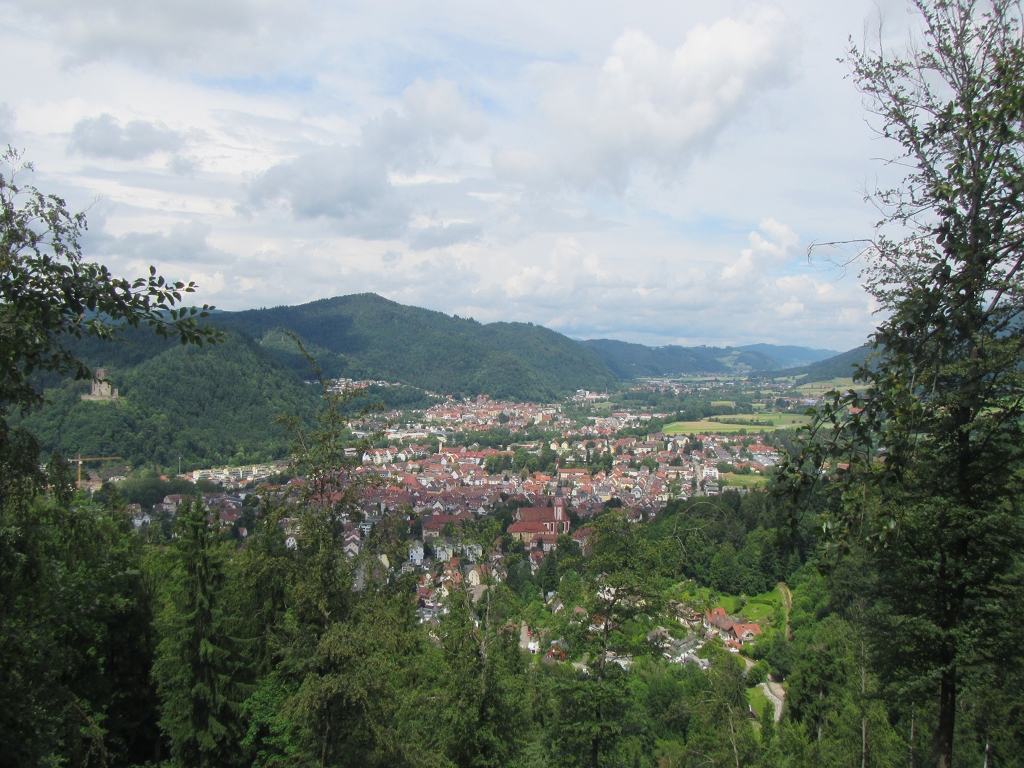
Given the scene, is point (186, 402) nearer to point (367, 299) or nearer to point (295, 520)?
point (295, 520)

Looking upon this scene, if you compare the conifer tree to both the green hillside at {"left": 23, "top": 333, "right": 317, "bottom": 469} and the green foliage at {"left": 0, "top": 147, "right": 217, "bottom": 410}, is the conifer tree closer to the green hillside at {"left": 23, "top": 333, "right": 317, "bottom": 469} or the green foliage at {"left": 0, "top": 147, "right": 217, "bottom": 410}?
the green foliage at {"left": 0, "top": 147, "right": 217, "bottom": 410}

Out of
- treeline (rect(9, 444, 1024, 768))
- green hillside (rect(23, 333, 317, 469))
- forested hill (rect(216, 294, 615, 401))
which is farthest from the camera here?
forested hill (rect(216, 294, 615, 401))

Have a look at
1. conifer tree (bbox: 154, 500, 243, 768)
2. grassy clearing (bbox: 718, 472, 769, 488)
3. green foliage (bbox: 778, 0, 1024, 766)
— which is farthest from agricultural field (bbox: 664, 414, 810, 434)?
green foliage (bbox: 778, 0, 1024, 766)

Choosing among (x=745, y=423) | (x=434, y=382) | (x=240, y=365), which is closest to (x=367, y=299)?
(x=434, y=382)

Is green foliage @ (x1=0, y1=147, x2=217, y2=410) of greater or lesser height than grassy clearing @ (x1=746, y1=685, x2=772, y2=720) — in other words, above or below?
above

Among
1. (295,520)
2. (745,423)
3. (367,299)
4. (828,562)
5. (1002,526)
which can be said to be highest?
(367,299)

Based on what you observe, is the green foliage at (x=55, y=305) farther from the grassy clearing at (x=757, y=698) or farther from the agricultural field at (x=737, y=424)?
the agricultural field at (x=737, y=424)

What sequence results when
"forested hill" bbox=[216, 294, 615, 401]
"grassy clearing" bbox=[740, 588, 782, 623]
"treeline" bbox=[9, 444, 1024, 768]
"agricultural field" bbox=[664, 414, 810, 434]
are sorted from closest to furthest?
"treeline" bbox=[9, 444, 1024, 768], "grassy clearing" bbox=[740, 588, 782, 623], "agricultural field" bbox=[664, 414, 810, 434], "forested hill" bbox=[216, 294, 615, 401]

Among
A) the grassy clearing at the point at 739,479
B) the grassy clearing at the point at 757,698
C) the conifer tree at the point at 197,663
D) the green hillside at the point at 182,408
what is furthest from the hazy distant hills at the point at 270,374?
the grassy clearing at the point at 739,479
